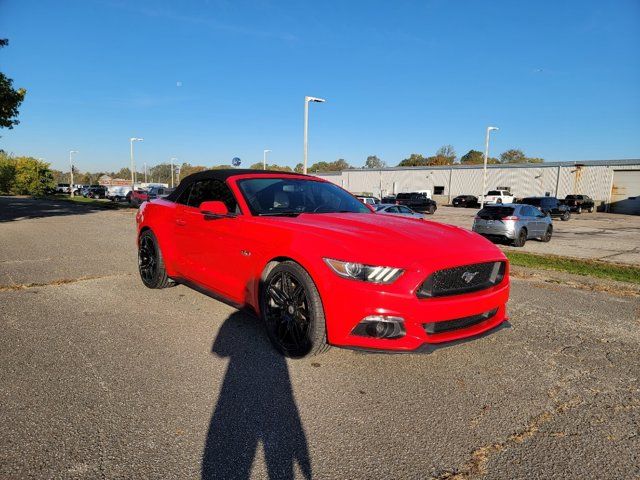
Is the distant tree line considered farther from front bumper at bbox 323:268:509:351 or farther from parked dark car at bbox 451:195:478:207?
front bumper at bbox 323:268:509:351

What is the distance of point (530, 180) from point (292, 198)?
53413 millimetres

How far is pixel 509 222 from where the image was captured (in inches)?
568

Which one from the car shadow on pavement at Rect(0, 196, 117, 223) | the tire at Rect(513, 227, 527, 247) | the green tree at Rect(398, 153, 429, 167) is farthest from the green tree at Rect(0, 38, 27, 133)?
the green tree at Rect(398, 153, 429, 167)

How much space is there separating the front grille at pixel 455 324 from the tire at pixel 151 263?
360cm

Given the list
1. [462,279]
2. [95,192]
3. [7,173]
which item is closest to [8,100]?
[462,279]

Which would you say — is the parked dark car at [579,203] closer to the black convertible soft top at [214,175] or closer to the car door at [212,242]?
the black convertible soft top at [214,175]

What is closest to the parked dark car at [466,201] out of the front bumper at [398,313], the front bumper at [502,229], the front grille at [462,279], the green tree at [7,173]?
the front bumper at [502,229]

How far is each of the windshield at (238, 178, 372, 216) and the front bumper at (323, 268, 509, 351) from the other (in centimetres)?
131

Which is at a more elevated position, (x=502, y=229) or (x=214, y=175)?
(x=214, y=175)

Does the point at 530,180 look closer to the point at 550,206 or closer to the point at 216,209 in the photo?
the point at 550,206

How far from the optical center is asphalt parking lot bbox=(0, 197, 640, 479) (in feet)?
7.44

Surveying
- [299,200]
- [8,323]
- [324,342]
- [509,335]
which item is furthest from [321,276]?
[8,323]

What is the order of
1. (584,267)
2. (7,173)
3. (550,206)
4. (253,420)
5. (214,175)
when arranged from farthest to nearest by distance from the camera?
(7,173) → (550,206) → (584,267) → (214,175) → (253,420)

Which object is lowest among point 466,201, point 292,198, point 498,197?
point 466,201
